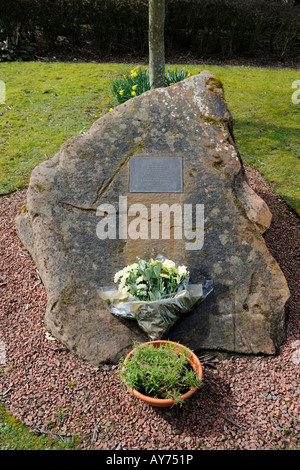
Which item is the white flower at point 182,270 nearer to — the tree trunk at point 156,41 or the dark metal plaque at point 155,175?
the dark metal plaque at point 155,175

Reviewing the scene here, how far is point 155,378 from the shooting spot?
292cm

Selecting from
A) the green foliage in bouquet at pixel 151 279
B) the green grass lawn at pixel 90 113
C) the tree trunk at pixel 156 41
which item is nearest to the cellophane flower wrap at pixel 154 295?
the green foliage in bouquet at pixel 151 279

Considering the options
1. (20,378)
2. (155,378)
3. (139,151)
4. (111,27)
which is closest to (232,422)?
(155,378)

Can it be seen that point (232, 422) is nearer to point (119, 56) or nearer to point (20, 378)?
point (20, 378)

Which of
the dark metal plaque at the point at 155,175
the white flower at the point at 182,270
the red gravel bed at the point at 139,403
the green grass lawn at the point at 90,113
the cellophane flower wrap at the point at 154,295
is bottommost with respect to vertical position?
the green grass lawn at the point at 90,113

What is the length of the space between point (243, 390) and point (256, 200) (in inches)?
74.6

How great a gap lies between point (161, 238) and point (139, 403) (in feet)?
5.04

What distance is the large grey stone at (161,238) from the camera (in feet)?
11.8

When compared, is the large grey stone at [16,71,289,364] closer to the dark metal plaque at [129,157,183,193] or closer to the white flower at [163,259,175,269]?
the dark metal plaque at [129,157,183,193]

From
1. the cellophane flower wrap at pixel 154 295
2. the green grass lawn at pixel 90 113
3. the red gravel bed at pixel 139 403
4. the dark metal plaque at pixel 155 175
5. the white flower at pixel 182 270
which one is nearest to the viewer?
the red gravel bed at pixel 139 403

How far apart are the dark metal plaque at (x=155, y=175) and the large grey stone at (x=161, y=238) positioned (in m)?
0.06

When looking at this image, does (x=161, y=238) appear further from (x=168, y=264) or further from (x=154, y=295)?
(x=154, y=295)

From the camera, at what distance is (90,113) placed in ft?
27.5

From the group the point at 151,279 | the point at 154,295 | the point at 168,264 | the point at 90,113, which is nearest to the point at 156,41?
the point at 90,113
